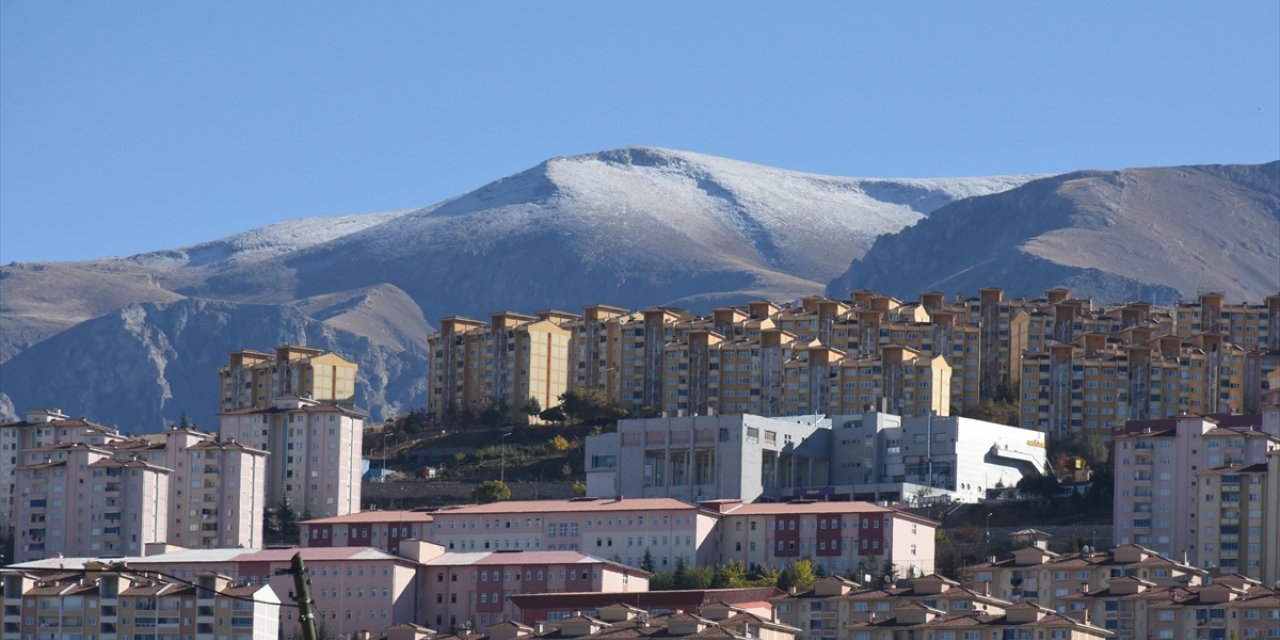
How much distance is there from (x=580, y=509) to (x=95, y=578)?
1923cm

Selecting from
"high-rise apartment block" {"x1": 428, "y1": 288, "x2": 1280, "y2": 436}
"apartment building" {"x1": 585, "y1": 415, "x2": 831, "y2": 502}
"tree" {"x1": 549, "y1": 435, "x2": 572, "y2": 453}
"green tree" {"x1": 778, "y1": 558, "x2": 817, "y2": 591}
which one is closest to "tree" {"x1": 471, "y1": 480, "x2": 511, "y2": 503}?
"apartment building" {"x1": 585, "y1": 415, "x2": 831, "y2": 502}

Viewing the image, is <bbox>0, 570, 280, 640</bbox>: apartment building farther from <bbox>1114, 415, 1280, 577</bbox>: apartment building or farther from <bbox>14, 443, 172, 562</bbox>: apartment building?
<bbox>1114, 415, 1280, 577</bbox>: apartment building

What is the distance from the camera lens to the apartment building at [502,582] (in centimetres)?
9100

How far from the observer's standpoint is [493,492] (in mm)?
111250

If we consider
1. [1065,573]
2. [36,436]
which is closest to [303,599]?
[1065,573]

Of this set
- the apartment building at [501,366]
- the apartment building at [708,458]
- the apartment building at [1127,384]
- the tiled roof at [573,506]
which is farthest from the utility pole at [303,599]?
the apartment building at [501,366]

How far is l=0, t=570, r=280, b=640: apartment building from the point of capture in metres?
84.2

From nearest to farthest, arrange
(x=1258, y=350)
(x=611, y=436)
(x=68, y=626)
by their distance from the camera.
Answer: (x=68, y=626), (x=611, y=436), (x=1258, y=350)

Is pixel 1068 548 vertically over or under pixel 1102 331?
under

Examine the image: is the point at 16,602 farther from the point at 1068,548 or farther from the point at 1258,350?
the point at 1258,350

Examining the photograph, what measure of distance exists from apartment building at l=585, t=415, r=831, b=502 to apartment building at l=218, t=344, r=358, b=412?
30348mm

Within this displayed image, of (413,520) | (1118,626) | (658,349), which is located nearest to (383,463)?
(658,349)

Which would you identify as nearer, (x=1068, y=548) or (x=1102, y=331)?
(x=1068, y=548)

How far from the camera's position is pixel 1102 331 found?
450 feet
